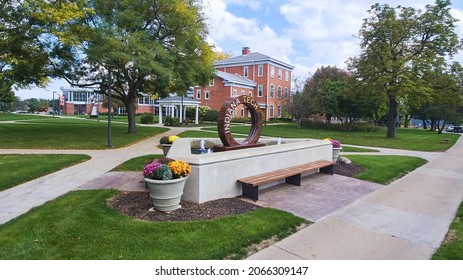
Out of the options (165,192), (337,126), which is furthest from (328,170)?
(337,126)

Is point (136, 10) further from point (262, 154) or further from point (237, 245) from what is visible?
point (237, 245)

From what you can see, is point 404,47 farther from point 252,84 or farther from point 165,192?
point 165,192

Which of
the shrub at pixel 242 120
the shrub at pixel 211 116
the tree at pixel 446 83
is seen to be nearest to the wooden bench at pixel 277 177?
the tree at pixel 446 83

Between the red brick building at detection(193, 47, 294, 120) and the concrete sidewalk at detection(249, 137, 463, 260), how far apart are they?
1500 inches

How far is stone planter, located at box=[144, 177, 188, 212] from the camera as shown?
17.5ft

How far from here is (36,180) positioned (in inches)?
323

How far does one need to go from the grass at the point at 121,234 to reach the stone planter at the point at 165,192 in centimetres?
55

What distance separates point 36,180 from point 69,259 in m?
5.41

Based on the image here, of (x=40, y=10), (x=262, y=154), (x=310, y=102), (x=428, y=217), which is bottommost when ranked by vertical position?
(x=428, y=217)

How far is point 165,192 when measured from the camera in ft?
17.7

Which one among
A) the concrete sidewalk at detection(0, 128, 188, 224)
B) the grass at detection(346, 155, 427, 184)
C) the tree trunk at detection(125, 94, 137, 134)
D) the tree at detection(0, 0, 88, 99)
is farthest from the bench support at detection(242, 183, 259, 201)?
the tree trunk at detection(125, 94, 137, 134)

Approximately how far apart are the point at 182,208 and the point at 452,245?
14.3 feet

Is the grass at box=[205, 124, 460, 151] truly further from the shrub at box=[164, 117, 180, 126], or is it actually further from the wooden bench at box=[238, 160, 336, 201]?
the wooden bench at box=[238, 160, 336, 201]

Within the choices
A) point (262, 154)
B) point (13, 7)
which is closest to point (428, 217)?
point (262, 154)
